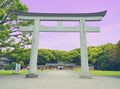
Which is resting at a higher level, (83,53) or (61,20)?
(61,20)

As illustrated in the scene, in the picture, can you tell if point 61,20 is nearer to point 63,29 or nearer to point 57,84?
point 63,29

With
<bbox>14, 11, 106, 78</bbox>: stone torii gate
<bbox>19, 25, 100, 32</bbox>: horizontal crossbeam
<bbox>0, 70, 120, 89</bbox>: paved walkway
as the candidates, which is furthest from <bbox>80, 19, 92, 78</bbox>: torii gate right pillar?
<bbox>0, 70, 120, 89</bbox>: paved walkway

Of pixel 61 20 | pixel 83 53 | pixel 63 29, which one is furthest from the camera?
pixel 61 20

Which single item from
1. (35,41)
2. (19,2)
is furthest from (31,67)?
(19,2)

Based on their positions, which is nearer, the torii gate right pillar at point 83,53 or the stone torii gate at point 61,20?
the torii gate right pillar at point 83,53

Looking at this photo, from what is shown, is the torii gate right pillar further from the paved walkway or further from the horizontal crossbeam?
the paved walkway

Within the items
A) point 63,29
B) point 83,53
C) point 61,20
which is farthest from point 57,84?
point 61,20

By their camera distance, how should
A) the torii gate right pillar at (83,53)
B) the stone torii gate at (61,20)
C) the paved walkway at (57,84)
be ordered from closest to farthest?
the paved walkway at (57,84), the torii gate right pillar at (83,53), the stone torii gate at (61,20)

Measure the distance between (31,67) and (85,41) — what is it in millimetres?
5580

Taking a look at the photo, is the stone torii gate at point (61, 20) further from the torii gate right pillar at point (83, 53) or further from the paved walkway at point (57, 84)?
the paved walkway at point (57, 84)

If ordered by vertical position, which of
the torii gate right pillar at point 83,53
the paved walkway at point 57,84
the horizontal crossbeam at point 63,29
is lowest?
the paved walkway at point 57,84

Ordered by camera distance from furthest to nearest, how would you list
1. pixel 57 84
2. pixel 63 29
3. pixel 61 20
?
pixel 61 20
pixel 63 29
pixel 57 84

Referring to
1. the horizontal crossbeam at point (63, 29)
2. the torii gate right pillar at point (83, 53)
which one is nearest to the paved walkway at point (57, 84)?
the torii gate right pillar at point (83, 53)

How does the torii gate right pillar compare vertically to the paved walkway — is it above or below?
above
